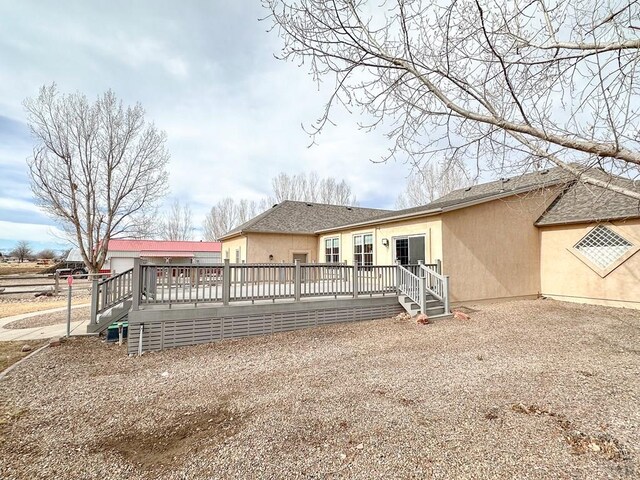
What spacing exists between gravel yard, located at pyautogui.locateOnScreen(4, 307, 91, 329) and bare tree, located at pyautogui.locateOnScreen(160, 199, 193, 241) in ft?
120

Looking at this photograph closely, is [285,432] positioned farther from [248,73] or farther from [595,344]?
[248,73]

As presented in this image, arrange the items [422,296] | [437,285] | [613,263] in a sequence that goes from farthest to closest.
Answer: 1. [613,263]
2. [437,285]
3. [422,296]

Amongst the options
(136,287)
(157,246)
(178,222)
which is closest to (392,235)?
(136,287)

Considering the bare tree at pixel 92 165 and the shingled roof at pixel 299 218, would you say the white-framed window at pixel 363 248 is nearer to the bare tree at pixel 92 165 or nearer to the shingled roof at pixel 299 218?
the shingled roof at pixel 299 218

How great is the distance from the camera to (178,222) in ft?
150

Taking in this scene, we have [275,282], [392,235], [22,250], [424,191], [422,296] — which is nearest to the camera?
[275,282]

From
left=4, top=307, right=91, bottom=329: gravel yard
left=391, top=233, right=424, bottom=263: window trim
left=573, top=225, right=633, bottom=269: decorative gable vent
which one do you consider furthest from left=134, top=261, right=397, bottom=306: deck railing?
left=573, top=225, right=633, bottom=269: decorative gable vent

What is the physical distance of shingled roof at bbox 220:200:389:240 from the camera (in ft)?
52.4

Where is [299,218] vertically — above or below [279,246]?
above

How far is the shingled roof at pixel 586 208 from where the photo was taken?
9180mm

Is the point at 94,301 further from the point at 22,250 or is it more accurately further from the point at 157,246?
the point at 22,250

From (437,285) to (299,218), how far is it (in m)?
10.2

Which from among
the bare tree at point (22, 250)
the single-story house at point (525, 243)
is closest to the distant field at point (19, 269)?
the bare tree at point (22, 250)

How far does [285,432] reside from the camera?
10.2ft
